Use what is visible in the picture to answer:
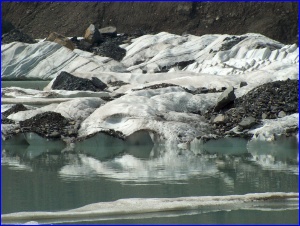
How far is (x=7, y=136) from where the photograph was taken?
9805 mm

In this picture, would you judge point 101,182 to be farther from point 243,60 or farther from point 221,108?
point 243,60

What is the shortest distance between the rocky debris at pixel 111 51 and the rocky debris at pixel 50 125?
55.9 feet

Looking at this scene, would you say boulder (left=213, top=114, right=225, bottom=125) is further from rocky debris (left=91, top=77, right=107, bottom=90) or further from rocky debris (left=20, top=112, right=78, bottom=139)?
rocky debris (left=91, top=77, right=107, bottom=90)

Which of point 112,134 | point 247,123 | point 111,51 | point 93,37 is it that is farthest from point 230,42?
point 112,134

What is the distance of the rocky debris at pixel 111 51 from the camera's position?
27430 mm

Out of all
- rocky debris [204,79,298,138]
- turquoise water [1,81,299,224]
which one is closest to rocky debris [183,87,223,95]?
rocky debris [204,79,298,138]

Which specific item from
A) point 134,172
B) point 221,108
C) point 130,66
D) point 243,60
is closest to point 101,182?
point 134,172

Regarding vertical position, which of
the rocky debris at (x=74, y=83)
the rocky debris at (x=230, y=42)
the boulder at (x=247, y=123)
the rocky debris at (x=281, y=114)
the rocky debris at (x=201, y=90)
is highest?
the rocky debris at (x=230, y=42)

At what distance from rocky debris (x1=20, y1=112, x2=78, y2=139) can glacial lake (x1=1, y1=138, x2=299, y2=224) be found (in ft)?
1.11

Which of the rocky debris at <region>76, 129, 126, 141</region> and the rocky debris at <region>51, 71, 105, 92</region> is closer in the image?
the rocky debris at <region>76, 129, 126, 141</region>

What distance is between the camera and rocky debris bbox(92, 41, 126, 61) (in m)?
27.4

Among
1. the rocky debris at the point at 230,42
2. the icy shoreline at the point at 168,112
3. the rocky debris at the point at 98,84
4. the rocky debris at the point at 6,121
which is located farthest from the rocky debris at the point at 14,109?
the rocky debris at the point at 230,42

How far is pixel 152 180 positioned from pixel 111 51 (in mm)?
21383

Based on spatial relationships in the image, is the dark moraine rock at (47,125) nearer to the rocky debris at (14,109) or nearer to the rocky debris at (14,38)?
the rocky debris at (14,109)
